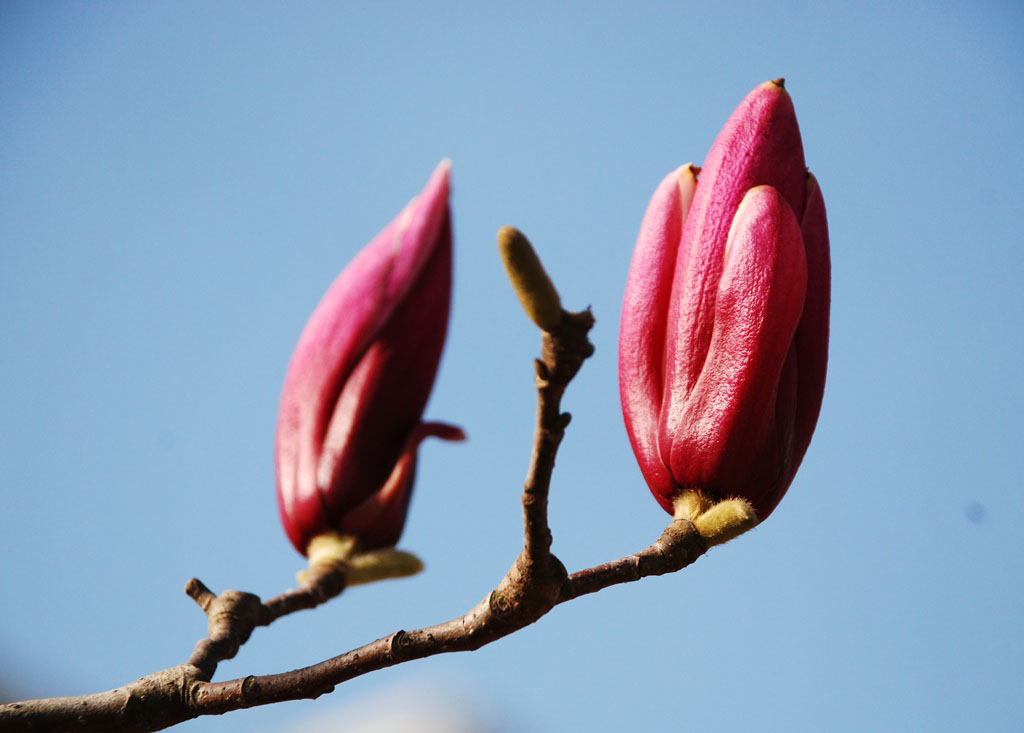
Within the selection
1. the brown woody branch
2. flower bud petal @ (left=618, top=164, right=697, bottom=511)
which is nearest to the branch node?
the brown woody branch

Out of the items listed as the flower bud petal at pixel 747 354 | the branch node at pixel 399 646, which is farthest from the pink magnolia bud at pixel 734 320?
the branch node at pixel 399 646

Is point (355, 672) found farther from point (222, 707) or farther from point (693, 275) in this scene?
point (693, 275)

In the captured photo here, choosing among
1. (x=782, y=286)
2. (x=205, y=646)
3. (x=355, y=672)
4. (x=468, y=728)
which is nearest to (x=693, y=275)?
(x=782, y=286)

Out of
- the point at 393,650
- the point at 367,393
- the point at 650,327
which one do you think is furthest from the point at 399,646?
the point at 367,393

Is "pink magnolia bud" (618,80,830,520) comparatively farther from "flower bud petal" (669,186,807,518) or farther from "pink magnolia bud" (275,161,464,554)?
"pink magnolia bud" (275,161,464,554)

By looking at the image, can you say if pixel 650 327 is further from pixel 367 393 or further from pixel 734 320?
pixel 367 393
